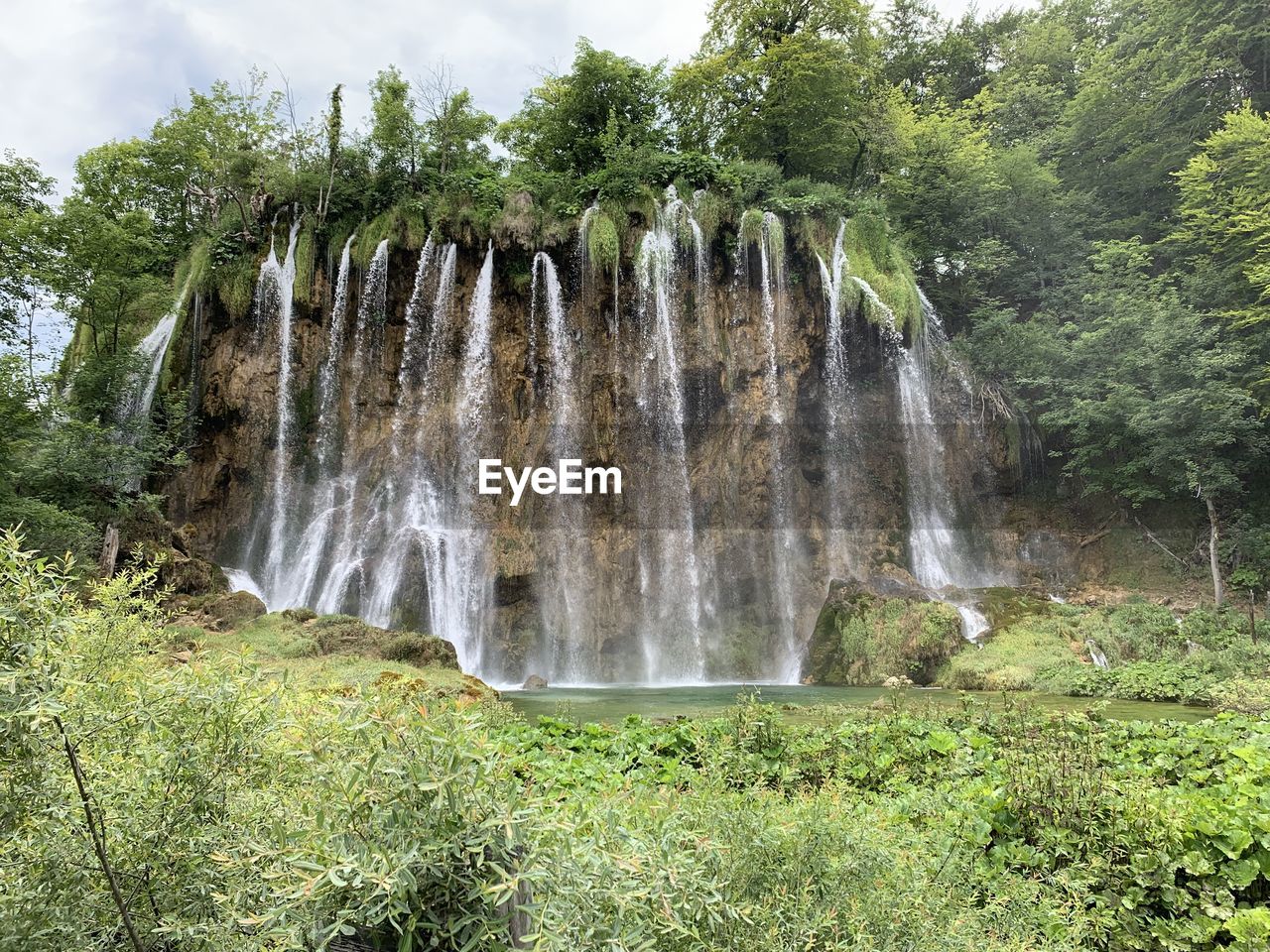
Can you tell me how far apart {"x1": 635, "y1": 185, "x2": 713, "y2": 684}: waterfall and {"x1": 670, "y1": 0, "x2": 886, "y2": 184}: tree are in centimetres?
540

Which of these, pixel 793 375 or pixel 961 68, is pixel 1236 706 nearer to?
pixel 793 375

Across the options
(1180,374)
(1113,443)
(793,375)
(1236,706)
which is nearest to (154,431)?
(793,375)

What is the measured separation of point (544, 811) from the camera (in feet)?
5.84

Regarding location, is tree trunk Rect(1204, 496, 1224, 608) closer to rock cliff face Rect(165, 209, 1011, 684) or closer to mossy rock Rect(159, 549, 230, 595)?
rock cliff face Rect(165, 209, 1011, 684)

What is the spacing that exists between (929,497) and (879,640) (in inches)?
294

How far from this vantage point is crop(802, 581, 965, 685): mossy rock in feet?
45.7

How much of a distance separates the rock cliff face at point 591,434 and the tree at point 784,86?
593 cm

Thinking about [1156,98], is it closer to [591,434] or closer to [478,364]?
[591,434]

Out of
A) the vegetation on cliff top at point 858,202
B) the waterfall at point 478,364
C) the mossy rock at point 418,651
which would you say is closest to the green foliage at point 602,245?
the vegetation on cliff top at point 858,202

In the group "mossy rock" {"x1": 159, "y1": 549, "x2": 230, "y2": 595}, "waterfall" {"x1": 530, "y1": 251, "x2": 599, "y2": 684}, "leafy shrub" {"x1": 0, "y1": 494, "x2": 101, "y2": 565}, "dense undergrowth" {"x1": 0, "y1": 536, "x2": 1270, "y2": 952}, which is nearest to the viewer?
"dense undergrowth" {"x1": 0, "y1": 536, "x2": 1270, "y2": 952}

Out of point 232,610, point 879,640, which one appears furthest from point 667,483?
point 232,610

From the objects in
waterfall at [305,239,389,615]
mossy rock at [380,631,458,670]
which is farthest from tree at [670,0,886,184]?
mossy rock at [380,631,458,670]

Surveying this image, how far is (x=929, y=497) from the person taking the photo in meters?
20.4

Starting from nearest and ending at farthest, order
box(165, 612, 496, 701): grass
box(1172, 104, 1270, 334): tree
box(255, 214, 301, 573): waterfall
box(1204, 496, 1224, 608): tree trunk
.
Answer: box(165, 612, 496, 701): grass
box(1204, 496, 1224, 608): tree trunk
box(1172, 104, 1270, 334): tree
box(255, 214, 301, 573): waterfall
